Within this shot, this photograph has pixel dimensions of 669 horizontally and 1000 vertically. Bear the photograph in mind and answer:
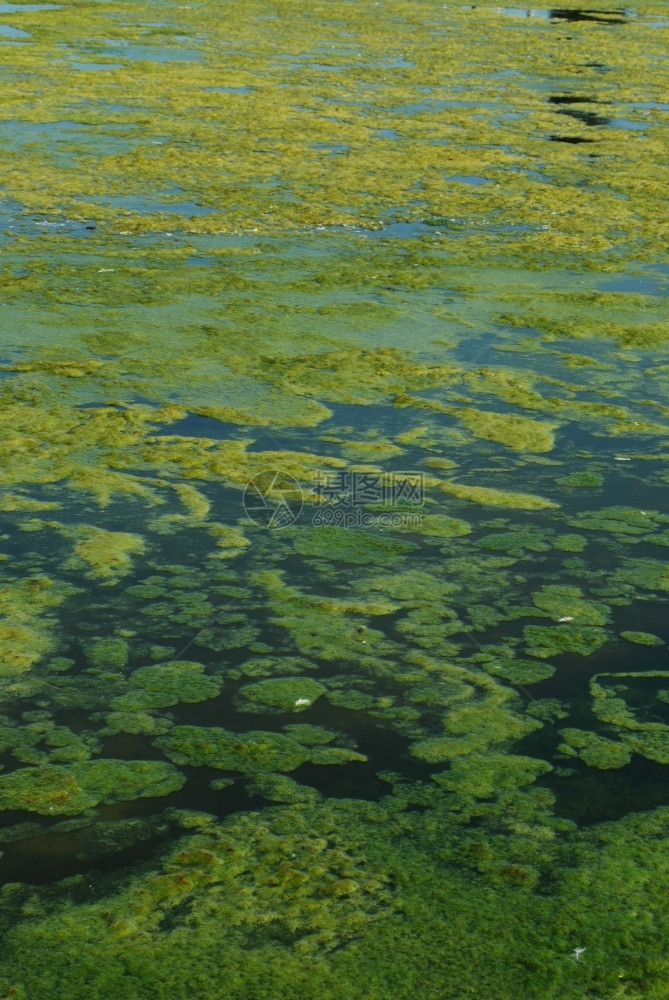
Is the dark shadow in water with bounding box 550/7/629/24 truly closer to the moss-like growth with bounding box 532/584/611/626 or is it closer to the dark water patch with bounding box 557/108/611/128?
the dark water patch with bounding box 557/108/611/128

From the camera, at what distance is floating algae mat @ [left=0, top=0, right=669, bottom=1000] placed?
2.35 metres

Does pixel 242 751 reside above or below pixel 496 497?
below

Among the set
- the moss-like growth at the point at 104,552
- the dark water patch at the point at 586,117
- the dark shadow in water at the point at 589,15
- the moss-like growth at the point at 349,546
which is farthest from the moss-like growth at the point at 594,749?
the dark shadow in water at the point at 589,15

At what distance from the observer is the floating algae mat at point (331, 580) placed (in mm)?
2354

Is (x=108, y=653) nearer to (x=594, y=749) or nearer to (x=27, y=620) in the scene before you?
(x=27, y=620)

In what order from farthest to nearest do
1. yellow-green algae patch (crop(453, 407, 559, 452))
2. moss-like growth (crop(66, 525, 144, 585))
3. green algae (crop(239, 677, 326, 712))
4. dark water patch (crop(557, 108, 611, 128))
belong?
dark water patch (crop(557, 108, 611, 128)), yellow-green algae patch (crop(453, 407, 559, 452)), moss-like growth (crop(66, 525, 144, 585)), green algae (crop(239, 677, 326, 712))

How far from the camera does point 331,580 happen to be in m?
3.71

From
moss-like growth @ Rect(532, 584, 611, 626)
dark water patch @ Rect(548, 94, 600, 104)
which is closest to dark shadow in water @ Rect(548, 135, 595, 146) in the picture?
dark water patch @ Rect(548, 94, 600, 104)

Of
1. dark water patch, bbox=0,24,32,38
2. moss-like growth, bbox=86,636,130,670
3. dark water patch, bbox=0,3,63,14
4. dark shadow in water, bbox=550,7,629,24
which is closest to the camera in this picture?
moss-like growth, bbox=86,636,130,670

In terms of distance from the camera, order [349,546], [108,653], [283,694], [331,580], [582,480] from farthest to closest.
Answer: [582,480], [349,546], [331,580], [108,653], [283,694]

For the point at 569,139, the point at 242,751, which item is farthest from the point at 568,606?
the point at 569,139

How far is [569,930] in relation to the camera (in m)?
2.33

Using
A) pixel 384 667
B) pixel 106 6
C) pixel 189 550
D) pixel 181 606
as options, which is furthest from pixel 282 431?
pixel 106 6

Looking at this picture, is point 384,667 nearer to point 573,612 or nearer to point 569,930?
point 573,612
